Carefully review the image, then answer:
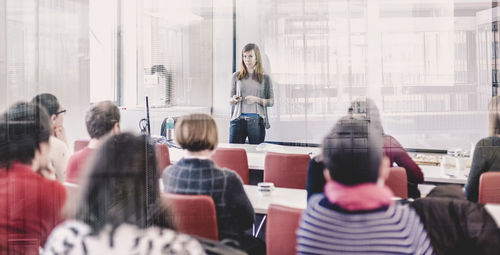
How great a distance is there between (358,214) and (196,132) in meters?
0.71

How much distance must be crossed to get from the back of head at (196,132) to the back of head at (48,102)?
550 mm

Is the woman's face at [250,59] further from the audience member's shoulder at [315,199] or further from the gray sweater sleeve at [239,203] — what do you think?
the audience member's shoulder at [315,199]

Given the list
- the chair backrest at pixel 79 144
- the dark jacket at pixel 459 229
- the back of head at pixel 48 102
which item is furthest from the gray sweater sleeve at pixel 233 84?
the dark jacket at pixel 459 229

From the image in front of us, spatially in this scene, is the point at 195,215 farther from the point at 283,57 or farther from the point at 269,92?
the point at 283,57

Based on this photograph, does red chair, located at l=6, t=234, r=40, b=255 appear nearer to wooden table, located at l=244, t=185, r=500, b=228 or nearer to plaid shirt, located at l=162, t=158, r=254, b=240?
plaid shirt, located at l=162, t=158, r=254, b=240

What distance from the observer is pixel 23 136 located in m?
1.75

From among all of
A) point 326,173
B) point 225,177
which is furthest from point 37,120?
point 326,173

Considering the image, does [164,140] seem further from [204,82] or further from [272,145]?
[272,145]

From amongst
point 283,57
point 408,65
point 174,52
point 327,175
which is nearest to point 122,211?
point 174,52

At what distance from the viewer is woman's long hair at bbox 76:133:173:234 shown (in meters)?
1.64

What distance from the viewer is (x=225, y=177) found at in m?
1.69

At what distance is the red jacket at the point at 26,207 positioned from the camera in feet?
5.58

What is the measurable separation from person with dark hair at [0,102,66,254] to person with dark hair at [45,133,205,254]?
0.10 m

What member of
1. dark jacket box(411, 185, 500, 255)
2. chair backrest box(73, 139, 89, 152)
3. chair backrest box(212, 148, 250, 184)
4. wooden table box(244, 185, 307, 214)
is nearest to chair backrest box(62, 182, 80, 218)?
chair backrest box(73, 139, 89, 152)
